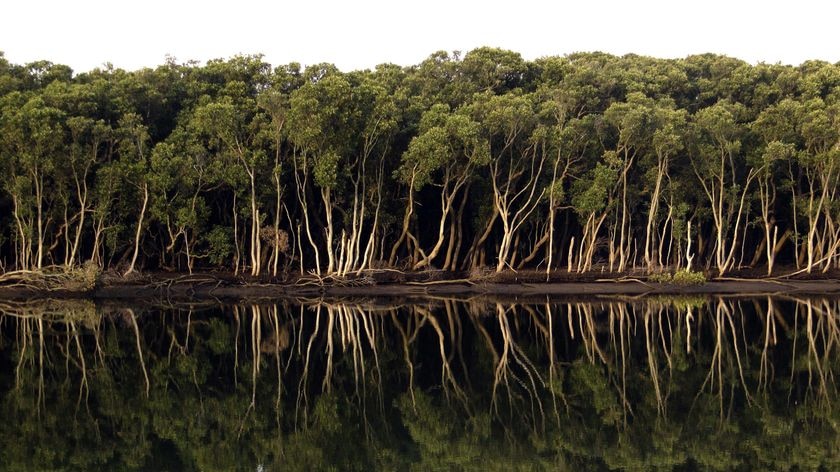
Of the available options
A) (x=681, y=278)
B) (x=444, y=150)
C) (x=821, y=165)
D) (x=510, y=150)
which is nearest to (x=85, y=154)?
(x=444, y=150)

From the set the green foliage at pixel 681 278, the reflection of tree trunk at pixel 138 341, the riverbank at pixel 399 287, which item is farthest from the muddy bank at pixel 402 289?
the reflection of tree trunk at pixel 138 341

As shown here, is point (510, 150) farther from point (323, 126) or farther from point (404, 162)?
point (323, 126)

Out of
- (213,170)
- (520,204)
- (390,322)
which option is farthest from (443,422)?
(520,204)

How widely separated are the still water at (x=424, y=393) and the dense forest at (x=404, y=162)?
1065 centimetres

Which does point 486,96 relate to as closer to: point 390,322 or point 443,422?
point 390,322

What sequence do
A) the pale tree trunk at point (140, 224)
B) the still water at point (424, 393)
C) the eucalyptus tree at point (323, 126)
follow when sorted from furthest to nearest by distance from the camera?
the pale tree trunk at point (140, 224)
the eucalyptus tree at point (323, 126)
the still water at point (424, 393)

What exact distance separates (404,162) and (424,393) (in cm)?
2654

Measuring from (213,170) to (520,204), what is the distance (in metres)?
17.0

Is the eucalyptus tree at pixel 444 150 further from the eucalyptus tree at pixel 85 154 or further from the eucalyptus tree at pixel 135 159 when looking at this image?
the eucalyptus tree at pixel 85 154

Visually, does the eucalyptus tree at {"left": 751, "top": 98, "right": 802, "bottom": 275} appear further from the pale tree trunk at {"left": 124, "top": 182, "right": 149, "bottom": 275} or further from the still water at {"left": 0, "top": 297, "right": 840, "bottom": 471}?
Answer: the pale tree trunk at {"left": 124, "top": 182, "right": 149, "bottom": 275}

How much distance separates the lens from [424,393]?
18984 mm

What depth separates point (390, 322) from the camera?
3052 centimetres

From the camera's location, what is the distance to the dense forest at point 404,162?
3981cm

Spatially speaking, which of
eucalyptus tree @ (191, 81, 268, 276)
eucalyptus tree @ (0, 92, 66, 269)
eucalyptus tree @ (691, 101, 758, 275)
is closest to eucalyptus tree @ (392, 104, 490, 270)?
eucalyptus tree @ (191, 81, 268, 276)
